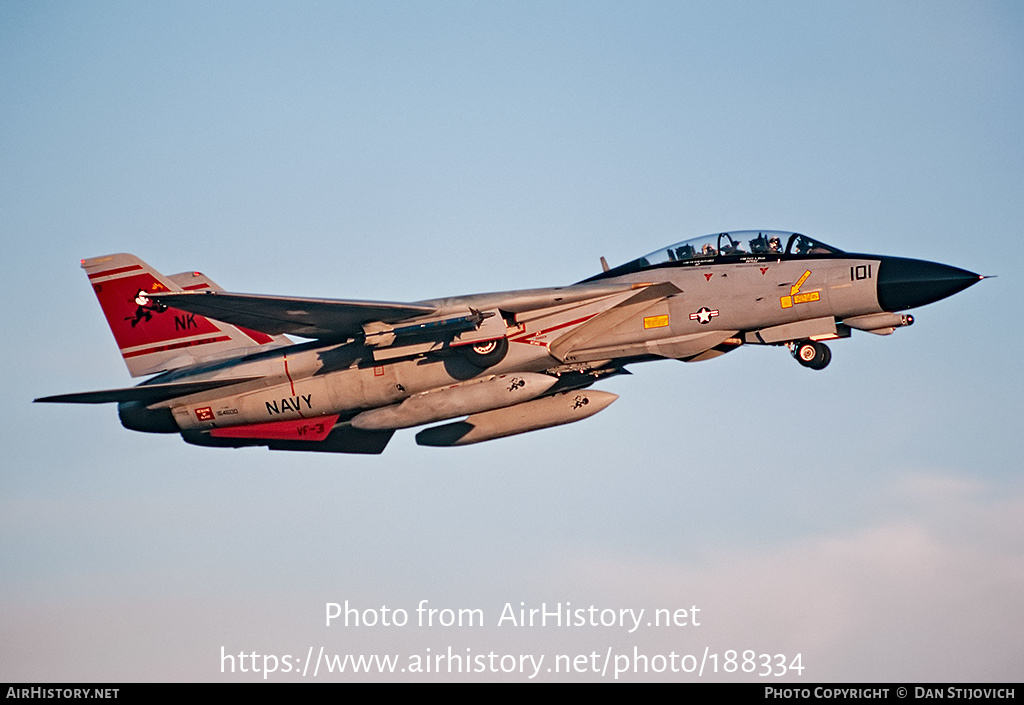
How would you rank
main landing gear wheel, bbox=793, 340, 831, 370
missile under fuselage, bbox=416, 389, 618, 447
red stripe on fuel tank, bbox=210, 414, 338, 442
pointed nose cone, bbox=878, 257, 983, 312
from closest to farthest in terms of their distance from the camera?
pointed nose cone, bbox=878, 257, 983, 312
main landing gear wheel, bbox=793, 340, 831, 370
missile under fuselage, bbox=416, 389, 618, 447
red stripe on fuel tank, bbox=210, 414, 338, 442

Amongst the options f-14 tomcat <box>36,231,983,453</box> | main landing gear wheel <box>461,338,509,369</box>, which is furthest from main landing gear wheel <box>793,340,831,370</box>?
main landing gear wheel <box>461,338,509,369</box>

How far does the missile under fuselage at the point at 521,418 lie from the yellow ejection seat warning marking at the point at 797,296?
3.37 meters

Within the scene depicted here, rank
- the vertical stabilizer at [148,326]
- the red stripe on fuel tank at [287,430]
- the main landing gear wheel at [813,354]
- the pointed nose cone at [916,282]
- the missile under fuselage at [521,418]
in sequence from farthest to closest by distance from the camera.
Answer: the vertical stabilizer at [148,326] < the red stripe on fuel tank at [287,430] < the missile under fuselage at [521,418] < the main landing gear wheel at [813,354] < the pointed nose cone at [916,282]

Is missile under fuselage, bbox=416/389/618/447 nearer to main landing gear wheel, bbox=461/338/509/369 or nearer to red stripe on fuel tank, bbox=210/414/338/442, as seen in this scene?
main landing gear wheel, bbox=461/338/509/369

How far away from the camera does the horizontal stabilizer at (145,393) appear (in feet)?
66.2

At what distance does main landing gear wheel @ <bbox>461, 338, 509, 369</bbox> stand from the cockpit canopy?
2.52 meters

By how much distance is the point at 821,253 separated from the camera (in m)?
19.3

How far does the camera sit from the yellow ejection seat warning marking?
62.2 ft

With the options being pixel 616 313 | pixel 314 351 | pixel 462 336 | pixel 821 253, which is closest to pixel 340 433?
pixel 314 351

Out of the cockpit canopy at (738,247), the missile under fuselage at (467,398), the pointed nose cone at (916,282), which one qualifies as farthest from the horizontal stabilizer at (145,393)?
the pointed nose cone at (916,282)

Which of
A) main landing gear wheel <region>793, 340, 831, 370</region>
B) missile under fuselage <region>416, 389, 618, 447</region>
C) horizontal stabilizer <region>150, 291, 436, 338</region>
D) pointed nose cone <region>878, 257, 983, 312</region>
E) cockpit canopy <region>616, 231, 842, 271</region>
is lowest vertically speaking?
missile under fuselage <region>416, 389, 618, 447</region>

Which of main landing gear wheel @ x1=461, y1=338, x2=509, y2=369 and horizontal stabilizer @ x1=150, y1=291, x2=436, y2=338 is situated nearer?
horizontal stabilizer @ x1=150, y1=291, x2=436, y2=338

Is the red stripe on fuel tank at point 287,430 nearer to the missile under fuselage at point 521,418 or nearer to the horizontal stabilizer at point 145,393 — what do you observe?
the horizontal stabilizer at point 145,393
